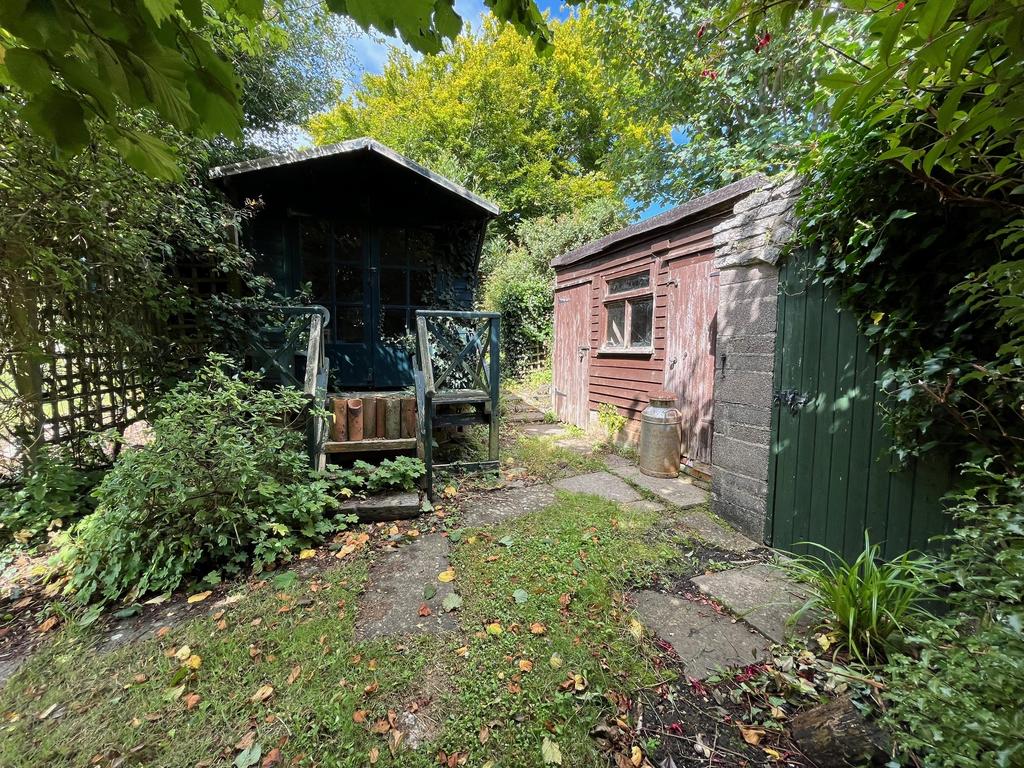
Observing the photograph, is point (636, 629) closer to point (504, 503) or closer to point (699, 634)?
point (699, 634)

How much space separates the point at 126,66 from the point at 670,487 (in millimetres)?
4238

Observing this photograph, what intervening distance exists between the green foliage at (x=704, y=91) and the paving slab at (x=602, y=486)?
5.10 meters

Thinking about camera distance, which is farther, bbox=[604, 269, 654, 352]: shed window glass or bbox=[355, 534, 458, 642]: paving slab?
bbox=[604, 269, 654, 352]: shed window glass

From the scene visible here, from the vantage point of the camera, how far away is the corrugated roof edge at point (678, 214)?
338 centimetres

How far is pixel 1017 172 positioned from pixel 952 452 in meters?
1.18

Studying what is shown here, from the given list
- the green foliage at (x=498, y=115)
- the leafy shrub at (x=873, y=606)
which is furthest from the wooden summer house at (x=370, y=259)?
the green foliage at (x=498, y=115)

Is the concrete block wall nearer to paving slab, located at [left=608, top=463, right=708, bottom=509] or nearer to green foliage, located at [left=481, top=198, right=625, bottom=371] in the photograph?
paving slab, located at [left=608, top=463, right=708, bottom=509]

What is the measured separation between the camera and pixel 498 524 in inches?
120

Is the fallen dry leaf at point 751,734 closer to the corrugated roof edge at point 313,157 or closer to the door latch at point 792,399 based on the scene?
the door latch at point 792,399

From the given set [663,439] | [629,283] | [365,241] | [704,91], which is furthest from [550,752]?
[704,91]

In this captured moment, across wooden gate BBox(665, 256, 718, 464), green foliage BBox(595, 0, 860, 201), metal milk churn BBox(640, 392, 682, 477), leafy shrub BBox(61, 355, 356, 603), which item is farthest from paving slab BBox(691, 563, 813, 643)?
green foliage BBox(595, 0, 860, 201)

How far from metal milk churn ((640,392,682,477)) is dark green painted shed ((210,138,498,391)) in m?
3.19

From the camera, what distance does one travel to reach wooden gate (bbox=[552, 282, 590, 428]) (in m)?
6.39

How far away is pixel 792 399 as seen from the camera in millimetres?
2613
